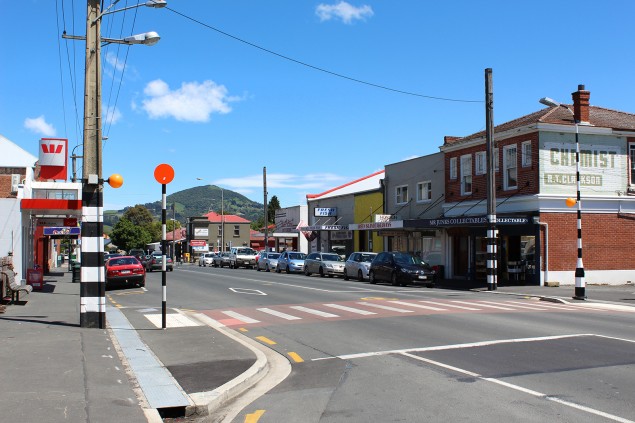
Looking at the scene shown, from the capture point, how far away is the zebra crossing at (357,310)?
15898 millimetres

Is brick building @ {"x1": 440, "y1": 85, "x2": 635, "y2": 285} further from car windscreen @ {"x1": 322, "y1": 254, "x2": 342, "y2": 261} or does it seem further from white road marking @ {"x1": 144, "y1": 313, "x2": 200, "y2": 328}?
white road marking @ {"x1": 144, "y1": 313, "x2": 200, "y2": 328}

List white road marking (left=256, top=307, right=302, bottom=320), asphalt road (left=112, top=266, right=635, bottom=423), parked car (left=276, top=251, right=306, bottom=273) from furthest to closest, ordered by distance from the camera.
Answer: parked car (left=276, top=251, right=306, bottom=273), white road marking (left=256, top=307, right=302, bottom=320), asphalt road (left=112, top=266, right=635, bottom=423)

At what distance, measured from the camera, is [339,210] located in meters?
51.1

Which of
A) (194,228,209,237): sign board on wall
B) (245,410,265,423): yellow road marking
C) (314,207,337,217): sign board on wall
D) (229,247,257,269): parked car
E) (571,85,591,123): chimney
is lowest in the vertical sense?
(229,247,257,269): parked car

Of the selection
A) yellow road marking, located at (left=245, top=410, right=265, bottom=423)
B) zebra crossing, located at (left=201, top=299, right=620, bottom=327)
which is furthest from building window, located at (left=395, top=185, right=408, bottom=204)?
yellow road marking, located at (left=245, top=410, right=265, bottom=423)

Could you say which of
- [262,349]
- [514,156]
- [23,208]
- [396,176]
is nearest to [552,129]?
[514,156]

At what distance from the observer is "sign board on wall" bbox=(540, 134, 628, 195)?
2808 cm

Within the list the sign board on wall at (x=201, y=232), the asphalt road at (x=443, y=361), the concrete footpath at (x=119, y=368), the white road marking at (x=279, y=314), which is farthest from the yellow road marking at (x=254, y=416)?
the sign board on wall at (x=201, y=232)

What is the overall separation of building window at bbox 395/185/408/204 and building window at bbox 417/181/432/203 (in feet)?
5.57

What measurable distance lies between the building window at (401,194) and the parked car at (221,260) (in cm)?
2258

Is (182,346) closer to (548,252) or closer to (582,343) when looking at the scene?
(582,343)

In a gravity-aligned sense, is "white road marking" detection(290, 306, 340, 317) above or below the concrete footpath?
below

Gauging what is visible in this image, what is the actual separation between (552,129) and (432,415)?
2428 cm

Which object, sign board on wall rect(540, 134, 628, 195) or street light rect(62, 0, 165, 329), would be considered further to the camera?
sign board on wall rect(540, 134, 628, 195)
